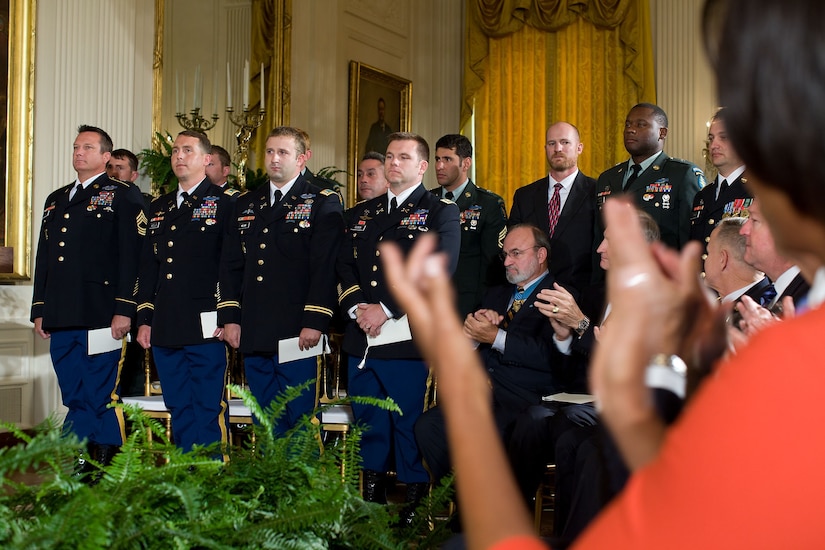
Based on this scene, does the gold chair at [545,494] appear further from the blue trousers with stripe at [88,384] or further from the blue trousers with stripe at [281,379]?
the blue trousers with stripe at [88,384]

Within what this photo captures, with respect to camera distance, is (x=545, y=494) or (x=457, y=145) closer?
(x=545, y=494)

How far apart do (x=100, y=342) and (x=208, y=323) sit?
0.63 metres

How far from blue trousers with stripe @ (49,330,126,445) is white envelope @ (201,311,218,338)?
1.83ft

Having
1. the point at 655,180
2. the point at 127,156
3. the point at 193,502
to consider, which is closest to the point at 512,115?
the point at 127,156

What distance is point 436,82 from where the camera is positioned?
9289mm

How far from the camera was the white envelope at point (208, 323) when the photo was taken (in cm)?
466

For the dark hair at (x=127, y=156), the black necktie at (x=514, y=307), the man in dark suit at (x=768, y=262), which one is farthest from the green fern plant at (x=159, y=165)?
the man in dark suit at (x=768, y=262)

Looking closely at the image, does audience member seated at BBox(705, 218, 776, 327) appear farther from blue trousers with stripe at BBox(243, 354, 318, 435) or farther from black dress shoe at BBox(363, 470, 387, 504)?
blue trousers with stripe at BBox(243, 354, 318, 435)

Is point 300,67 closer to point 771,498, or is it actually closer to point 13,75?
point 13,75

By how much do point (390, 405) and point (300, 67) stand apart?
630 centimetres

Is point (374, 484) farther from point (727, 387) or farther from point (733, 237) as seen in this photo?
point (727, 387)

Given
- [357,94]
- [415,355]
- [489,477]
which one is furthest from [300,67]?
[489,477]

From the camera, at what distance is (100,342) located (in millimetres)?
4879

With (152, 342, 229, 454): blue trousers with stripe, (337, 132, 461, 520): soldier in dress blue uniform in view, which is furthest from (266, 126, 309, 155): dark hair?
(152, 342, 229, 454): blue trousers with stripe
